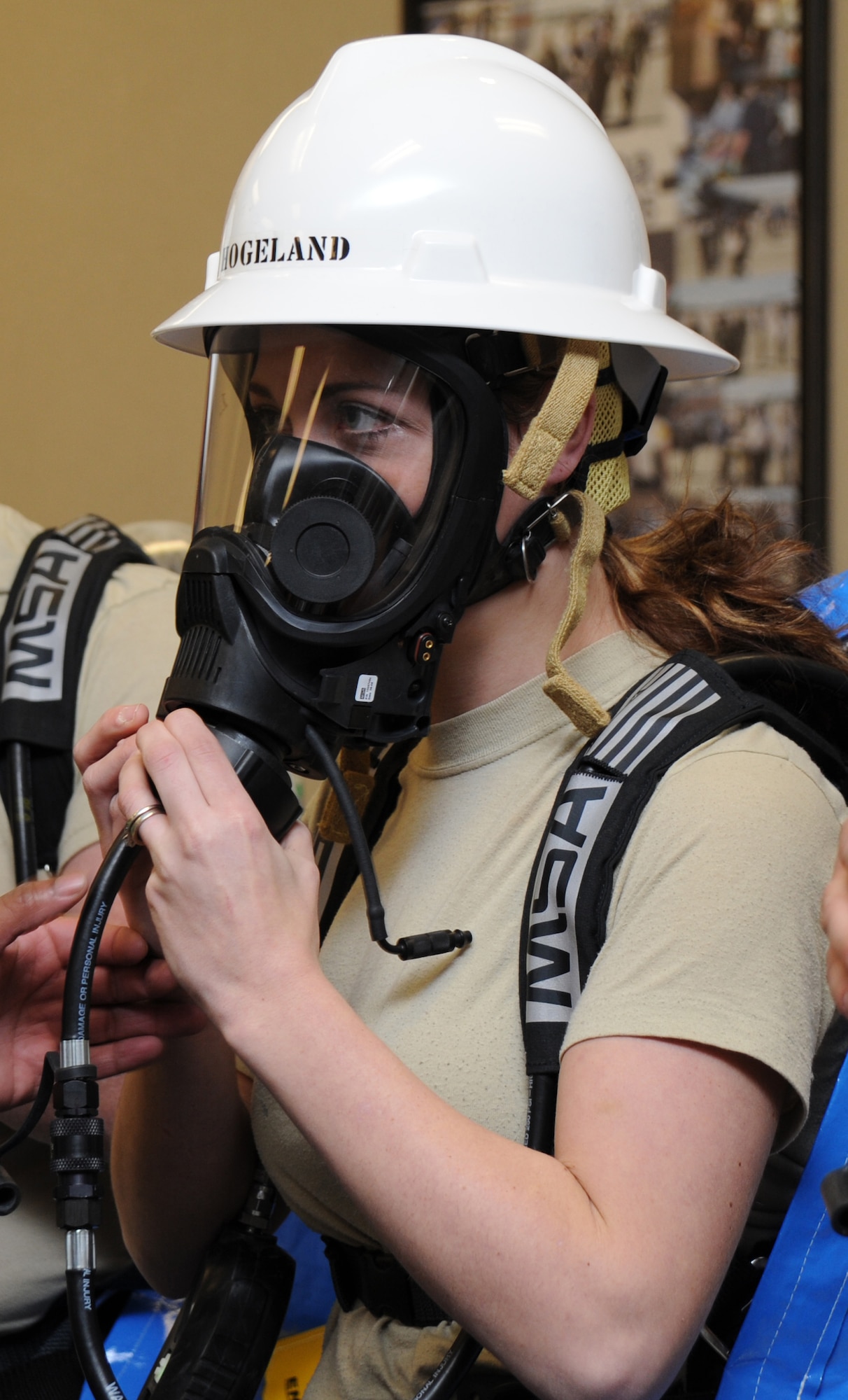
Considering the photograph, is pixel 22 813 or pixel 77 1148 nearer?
pixel 77 1148

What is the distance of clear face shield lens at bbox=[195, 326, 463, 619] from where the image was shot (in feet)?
3.32

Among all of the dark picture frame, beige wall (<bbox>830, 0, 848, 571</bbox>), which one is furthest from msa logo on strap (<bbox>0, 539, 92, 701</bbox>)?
beige wall (<bbox>830, 0, 848, 571</bbox>)

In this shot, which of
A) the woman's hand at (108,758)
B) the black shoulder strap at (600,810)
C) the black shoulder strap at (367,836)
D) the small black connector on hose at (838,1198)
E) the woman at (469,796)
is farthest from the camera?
the black shoulder strap at (367,836)

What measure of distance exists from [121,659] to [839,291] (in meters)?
1.55

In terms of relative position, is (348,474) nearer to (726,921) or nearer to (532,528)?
(532,528)

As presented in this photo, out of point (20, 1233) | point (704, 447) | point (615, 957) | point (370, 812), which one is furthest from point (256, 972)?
point (704, 447)

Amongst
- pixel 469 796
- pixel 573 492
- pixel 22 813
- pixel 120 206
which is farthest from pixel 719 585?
pixel 120 206

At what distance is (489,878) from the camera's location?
3.59 feet

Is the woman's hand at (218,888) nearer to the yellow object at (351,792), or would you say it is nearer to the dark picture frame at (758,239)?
the yellow object at (351,792)

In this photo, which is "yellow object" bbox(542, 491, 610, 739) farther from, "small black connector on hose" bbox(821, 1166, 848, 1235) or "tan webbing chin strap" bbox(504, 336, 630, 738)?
"small black connector on hose" bbox(821, 1166, 848, 1235)

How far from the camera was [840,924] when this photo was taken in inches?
29.5

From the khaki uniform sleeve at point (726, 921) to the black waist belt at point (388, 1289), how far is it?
30cm

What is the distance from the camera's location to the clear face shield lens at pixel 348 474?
101 centimetres

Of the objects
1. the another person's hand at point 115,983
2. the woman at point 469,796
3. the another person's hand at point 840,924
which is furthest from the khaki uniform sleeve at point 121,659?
the another person's hand at point 840,924
